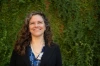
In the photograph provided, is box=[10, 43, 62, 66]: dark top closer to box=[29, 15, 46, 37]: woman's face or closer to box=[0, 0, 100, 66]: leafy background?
box=[29, 15, 46, 37]: woman's face

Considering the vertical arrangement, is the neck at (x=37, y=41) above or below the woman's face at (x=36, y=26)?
below

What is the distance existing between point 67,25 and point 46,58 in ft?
9.57

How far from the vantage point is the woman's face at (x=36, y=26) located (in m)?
3.13

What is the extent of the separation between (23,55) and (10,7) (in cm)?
290

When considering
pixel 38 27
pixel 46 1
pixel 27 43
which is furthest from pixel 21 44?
pixel 46 1

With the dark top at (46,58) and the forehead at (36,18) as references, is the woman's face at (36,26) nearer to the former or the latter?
the forehead at (36,18)

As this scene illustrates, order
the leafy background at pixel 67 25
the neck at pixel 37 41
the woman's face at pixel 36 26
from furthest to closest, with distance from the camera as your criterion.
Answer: the leafy background at pixel 67 25, the neck at pixel 37 41, the woman's face at pixel 36 26

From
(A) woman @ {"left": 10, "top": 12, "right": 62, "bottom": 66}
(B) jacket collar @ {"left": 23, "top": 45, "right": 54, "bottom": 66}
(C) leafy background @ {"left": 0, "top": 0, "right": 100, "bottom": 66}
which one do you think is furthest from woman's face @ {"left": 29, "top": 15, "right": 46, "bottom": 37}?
(C) leafy background @ {"left": 0, "top": 0, "right": 100, "bottom": 66}

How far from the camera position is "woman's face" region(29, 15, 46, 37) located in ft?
10.3

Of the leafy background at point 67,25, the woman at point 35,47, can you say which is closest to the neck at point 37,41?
the woman at point 35,47

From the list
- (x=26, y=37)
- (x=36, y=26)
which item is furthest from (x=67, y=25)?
(x=36, y=26)

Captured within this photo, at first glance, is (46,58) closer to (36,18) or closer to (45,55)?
(45,55)

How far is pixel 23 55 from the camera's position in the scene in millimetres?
3174

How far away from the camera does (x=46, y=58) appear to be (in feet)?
10.5
